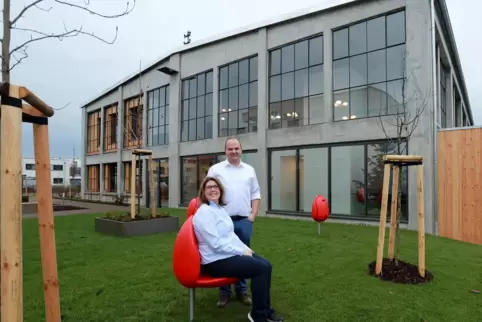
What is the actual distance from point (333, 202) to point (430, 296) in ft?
25.3

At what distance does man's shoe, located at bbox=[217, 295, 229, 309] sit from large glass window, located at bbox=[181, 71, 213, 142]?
1272 cm

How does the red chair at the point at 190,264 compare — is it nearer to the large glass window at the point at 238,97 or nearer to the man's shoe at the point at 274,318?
the man's shoe at the point at 274,318

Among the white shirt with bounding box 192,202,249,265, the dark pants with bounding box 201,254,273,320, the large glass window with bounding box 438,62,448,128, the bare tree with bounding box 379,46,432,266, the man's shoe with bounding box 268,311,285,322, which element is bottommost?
the man's shoe with bounding box 268,311,285,322

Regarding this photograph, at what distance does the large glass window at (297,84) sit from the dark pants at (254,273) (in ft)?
32.2

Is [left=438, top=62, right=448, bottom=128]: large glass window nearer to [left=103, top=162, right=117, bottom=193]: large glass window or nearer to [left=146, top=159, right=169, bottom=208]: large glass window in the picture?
[left=146, top=159, right=169, bottom=208]: large glass window

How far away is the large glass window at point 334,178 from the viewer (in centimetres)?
1103

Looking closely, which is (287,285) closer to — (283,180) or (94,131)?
(283,180)

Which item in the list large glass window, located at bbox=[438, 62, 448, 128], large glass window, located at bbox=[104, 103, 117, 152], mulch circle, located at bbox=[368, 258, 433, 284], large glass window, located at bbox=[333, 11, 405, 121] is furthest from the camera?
large glass window, located at bbox=[104, 103, 117, 152]

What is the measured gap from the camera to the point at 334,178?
12.0 m

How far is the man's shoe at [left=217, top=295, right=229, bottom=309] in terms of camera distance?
4.05 metres

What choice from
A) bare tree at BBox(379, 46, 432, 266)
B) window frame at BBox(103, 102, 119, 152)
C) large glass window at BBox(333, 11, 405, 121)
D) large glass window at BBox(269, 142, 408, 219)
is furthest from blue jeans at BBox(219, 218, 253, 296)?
window frame at BBox(103, 102, 119, 152)

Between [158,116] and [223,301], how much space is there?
56.9 feet

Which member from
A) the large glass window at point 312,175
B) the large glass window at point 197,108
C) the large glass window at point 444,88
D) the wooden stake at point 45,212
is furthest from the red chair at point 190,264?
the large glass window at point 444,88

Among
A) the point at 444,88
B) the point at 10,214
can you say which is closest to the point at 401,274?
the point at 10,214
